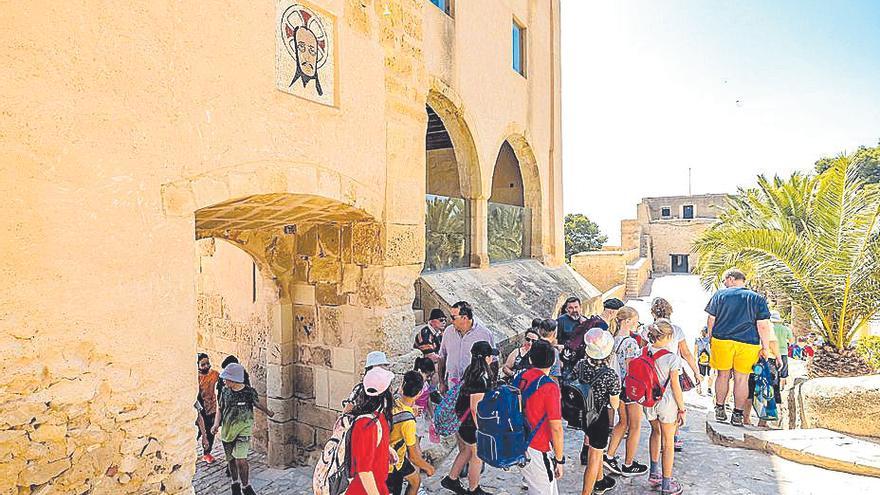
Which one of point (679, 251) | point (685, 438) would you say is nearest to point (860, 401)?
point (685, 438)

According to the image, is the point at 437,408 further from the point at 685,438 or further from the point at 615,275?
the point at 615,275

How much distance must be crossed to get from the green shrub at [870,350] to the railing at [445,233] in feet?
20.4

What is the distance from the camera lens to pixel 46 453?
2.67 metres

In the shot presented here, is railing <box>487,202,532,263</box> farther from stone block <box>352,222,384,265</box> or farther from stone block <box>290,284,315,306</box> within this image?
stone block <box>352,222,384,265</box>

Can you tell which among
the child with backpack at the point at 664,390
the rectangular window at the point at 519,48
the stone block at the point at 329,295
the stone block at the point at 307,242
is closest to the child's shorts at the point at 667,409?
the child with backpack at the point at 664,390

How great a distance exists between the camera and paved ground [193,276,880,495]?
439 cm

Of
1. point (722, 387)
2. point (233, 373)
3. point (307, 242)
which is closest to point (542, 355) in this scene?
point (233, 373)

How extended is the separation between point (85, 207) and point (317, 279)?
2.89 m

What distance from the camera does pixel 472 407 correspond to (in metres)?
3.99

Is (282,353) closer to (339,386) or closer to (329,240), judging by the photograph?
(339,386)

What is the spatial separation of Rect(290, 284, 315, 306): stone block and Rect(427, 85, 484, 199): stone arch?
4127mm

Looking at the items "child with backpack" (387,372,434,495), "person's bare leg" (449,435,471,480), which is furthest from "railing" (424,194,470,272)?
"child with backpack" (387,372,434,495)

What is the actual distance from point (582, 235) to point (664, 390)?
139 ft

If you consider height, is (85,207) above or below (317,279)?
above
